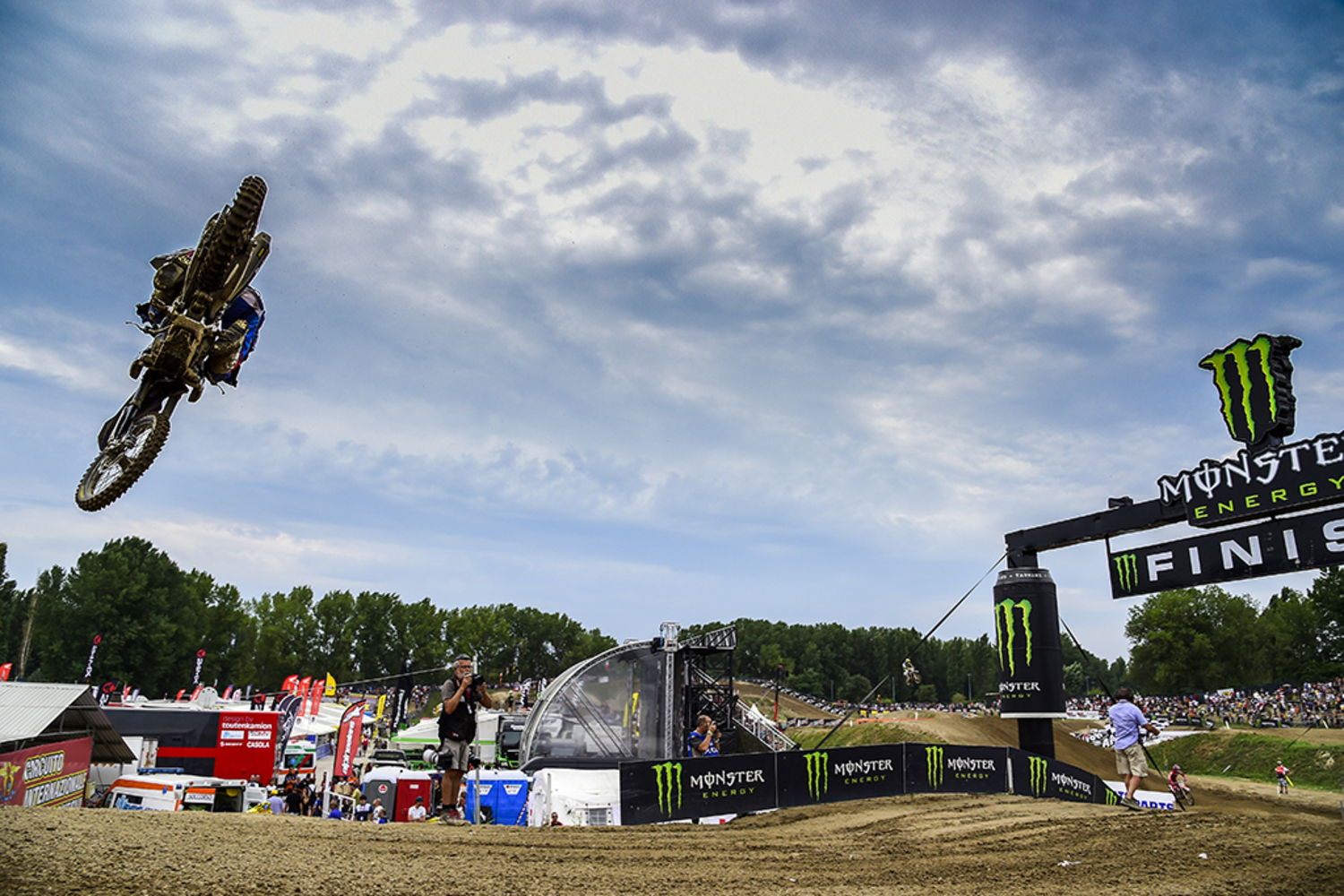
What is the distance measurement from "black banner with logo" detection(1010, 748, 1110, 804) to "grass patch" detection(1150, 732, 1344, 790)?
68.3 feet

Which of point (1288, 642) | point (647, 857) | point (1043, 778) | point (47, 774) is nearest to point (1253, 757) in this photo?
point (1043, 778)

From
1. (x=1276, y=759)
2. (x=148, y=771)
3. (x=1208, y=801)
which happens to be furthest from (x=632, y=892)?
(x=1276, y=759)

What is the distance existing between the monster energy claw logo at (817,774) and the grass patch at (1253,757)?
27792 mm

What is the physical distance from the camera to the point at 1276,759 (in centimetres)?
3691

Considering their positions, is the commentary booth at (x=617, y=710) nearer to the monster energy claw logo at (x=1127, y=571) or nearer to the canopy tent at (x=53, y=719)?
the canopy tent at (x=53, y=719)

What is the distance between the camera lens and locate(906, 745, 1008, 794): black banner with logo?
17359 mm

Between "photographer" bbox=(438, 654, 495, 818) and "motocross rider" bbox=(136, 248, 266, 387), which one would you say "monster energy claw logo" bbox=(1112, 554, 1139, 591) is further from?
"motocross rider" bbox=(136, 248, 266, 387)

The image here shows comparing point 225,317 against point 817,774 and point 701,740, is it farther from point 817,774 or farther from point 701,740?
point 701,740

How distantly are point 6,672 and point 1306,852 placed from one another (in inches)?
2217

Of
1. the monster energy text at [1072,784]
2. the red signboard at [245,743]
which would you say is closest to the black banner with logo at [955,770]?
the monster energy text at [1072,784]

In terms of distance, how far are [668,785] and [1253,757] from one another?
38.9 metres

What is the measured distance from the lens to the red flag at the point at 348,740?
28.9 meters

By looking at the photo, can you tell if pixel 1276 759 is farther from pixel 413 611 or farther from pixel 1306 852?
pixel 413 611

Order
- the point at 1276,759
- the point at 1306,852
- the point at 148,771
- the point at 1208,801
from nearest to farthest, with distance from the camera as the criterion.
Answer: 1. the point at 1306,852
2. the point at 148,771
3. the point at 1208,801
4. the point at 1276,759
